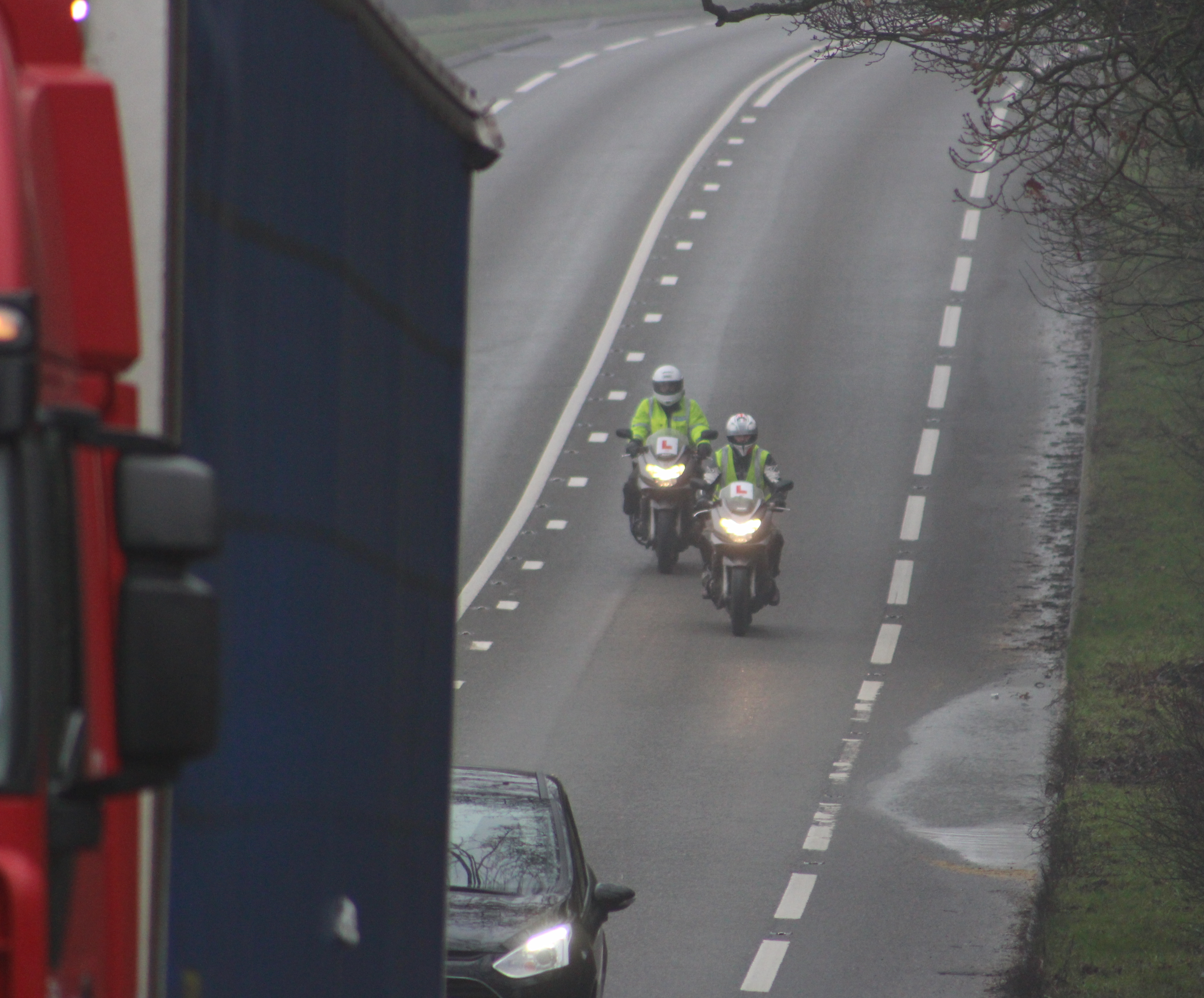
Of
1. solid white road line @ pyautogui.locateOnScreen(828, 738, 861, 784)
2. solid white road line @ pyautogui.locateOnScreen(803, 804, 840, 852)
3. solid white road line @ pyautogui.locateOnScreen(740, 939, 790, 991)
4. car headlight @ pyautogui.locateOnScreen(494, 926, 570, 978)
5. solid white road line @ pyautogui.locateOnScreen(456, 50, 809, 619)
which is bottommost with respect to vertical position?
solid white road line @ pyautogui.locateOnScreen(456, 50, 809, 619)

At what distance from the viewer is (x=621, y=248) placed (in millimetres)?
37281

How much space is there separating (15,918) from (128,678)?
1.33 feet

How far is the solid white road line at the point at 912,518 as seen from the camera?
24875mm

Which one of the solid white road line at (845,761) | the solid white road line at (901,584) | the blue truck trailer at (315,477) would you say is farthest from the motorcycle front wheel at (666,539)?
the blue truck trailer at (315,477)

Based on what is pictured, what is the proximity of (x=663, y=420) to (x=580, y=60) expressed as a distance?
3303 cm

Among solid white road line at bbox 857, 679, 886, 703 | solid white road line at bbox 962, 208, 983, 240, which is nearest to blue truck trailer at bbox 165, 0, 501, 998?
solid white road line at bbox 857, 679, 886, 703

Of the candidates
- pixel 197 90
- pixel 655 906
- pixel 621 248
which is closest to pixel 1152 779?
pixel 655 906

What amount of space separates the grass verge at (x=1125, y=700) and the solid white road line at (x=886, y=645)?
5.82 feet

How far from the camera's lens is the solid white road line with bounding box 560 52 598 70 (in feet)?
176

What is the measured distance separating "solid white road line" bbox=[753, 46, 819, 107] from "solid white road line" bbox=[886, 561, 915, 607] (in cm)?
2407

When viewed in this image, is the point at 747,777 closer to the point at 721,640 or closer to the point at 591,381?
the point at 721,640

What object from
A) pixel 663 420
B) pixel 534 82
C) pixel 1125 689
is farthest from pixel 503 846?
pixel 534 82

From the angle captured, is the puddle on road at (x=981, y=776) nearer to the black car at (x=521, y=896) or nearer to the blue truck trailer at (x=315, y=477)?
the black car at (x=521, y=896)

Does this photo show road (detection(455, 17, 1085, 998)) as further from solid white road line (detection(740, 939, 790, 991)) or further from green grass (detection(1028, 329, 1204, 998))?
green grass (detection(1028, 329, 1204, 998))
